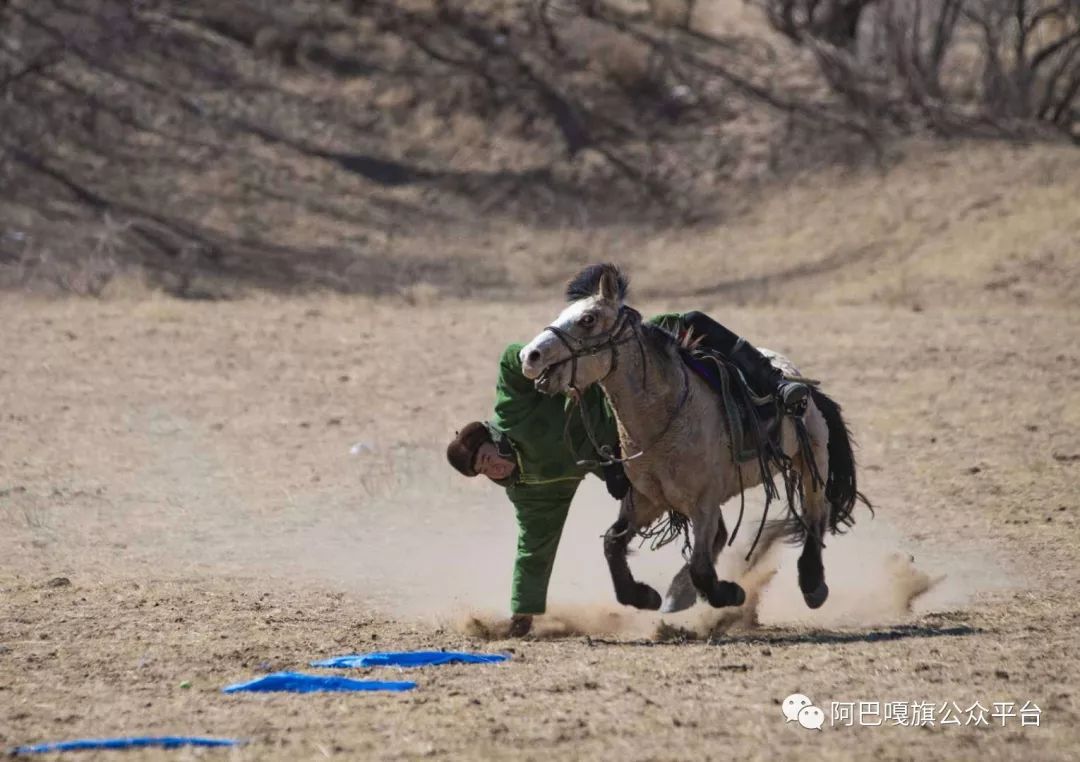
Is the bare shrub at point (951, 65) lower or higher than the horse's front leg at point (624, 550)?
higher

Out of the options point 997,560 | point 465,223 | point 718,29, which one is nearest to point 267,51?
point 465,223

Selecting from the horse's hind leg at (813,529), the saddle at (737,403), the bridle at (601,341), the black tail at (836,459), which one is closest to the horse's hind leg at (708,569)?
the saddle at (737,403)

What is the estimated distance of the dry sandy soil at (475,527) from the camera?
17.1ft

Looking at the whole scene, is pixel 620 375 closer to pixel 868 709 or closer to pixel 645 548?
pixel 868 709

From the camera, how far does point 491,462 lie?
699 centimetres

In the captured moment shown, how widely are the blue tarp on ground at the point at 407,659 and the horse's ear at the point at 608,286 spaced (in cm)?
152

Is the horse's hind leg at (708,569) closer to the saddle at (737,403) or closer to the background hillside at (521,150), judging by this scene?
the saddle at (737,403)

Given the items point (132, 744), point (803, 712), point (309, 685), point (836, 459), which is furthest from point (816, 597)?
point (132, 744)

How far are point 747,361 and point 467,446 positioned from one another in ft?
4.43

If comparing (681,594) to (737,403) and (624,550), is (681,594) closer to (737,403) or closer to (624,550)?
(624,550)

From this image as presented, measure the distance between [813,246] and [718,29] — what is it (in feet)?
26.4

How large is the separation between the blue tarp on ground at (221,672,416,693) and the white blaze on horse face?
1.28 m

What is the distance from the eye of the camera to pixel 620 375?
652cm

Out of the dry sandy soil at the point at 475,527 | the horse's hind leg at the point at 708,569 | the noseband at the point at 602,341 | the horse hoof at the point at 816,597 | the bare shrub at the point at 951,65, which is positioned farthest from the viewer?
the bare shrub at the point at 951,65
